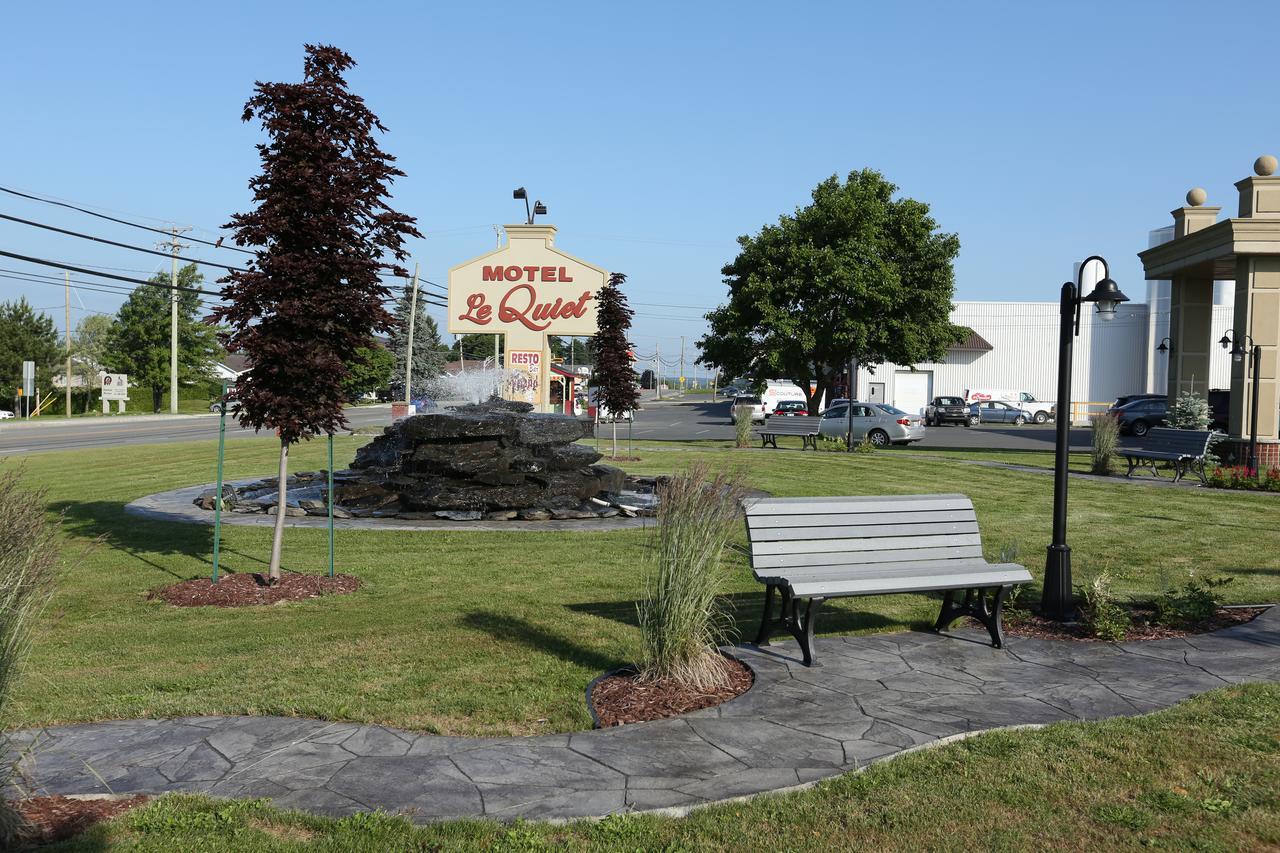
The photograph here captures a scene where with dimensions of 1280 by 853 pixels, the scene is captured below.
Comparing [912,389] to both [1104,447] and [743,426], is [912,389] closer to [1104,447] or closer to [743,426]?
[743,426]

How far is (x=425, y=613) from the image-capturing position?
796 centimetres

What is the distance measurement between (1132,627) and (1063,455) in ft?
4.78

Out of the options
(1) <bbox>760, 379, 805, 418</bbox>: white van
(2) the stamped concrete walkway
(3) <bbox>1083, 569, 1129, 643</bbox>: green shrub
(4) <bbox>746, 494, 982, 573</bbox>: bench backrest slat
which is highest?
(1) <bbox>760, 379, 805, 418</bbox>: white van

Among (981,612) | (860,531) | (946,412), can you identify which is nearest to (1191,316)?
(981,612)

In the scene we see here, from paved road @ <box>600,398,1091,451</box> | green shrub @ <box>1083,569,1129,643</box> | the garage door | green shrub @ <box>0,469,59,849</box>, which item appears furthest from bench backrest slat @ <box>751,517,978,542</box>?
the garage door

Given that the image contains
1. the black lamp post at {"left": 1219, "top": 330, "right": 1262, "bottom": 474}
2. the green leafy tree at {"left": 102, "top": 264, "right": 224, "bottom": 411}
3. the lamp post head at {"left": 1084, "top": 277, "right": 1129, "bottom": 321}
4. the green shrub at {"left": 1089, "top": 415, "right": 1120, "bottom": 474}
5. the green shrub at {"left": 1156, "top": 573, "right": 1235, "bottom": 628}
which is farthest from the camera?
the green leafy tree at {"left": 102, "top": 264, "right": 224, "bottom": 411}

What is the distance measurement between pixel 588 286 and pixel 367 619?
24233 millimetres

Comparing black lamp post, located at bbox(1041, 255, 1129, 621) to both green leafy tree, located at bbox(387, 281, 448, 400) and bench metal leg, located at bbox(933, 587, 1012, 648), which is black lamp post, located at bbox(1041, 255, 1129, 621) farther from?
green leafy tree, located at bbox(387, 281, 448, 400)

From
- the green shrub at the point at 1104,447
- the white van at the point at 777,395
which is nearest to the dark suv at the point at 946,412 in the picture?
the white van at the point at 777,395

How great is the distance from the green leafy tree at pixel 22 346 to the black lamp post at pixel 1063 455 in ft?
211

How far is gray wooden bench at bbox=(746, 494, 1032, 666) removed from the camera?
6.42 m

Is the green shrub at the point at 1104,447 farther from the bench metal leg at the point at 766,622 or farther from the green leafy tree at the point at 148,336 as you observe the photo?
the green leafy tree at the point at 148,336

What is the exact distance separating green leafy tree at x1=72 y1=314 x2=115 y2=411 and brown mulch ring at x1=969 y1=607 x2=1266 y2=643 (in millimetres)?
69852

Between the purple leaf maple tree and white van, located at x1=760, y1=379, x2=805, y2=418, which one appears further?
white van, located at x1=760, y1=379, x2=805, y2=418
